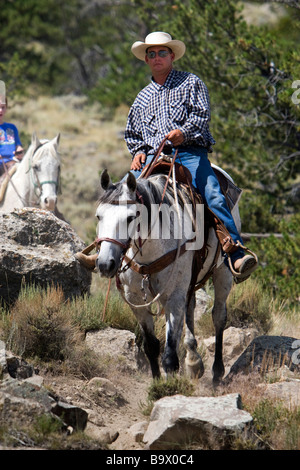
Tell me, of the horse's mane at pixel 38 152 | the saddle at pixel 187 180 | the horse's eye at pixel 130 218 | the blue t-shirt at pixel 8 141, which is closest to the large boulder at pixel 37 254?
the saddle at pixel 187 180

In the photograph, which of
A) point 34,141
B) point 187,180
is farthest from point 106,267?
point 34,141

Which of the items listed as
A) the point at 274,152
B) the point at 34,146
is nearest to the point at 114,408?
the point at 34,146

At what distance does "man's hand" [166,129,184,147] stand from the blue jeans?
31 centimetres

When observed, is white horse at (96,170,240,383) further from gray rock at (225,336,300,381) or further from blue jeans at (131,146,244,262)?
gray rock at (225,336,300,381)

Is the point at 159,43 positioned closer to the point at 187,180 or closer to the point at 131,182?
the point at 187,180

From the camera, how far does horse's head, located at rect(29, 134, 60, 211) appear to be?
31.1 ft

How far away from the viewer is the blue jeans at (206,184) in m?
6.09

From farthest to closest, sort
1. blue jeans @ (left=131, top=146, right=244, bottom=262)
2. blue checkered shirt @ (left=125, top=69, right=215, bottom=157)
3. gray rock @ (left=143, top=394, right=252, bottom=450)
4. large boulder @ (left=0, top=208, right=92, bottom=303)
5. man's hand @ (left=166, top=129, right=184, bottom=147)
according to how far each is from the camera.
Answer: large boulder @ (left=0, top=208, right=92, bottom=303), blue checkered shirt @ (left=125, top=69, right=215, bottom=157), blue jeans @ (left=131, top=146, right=244, bottom=262), man's hand @ (left=166, top=129, right=184, bottom=147), gray rock @ (left=143, top=394, right=252, bottom=450)

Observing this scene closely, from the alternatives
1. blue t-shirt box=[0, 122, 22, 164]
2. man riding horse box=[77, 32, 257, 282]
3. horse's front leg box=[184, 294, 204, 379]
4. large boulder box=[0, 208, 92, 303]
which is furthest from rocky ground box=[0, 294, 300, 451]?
blue t-shirt box=[0, 122, 22, 164]

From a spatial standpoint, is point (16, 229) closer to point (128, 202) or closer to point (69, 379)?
point (69, 379)

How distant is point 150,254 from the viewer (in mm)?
5488

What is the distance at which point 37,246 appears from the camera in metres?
7.31

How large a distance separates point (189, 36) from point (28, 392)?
9688mm

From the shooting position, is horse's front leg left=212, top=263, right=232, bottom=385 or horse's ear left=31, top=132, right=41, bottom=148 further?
horse's ear left=31, top=132, right=41, bottom=148
